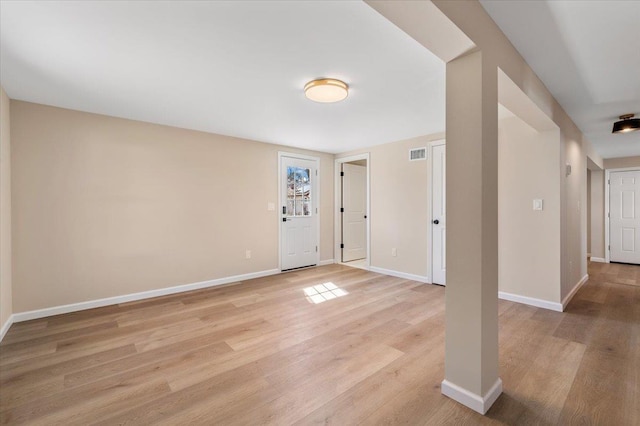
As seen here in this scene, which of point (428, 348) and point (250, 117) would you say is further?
point (250, 117)

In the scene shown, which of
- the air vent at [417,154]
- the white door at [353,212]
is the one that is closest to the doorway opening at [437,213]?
the air vent at [417,154]

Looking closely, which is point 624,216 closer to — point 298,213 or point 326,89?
point 298,213

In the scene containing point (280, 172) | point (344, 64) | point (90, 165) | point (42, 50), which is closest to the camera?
point (42, 50)

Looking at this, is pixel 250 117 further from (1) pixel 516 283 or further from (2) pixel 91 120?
(1) pixel 516 283

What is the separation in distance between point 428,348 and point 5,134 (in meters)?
4.46

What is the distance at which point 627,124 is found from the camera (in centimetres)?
323

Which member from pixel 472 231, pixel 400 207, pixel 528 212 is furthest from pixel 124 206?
pixel 528 212

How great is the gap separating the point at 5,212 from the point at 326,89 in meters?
3.32

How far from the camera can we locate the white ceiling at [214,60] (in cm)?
164

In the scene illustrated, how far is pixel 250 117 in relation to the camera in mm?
3449

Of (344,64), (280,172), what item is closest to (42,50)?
(344,64)

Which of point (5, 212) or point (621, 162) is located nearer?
point (5, 212)

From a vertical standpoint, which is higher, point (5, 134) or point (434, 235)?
point (5, 134)

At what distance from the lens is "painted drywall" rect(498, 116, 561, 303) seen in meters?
3.11
